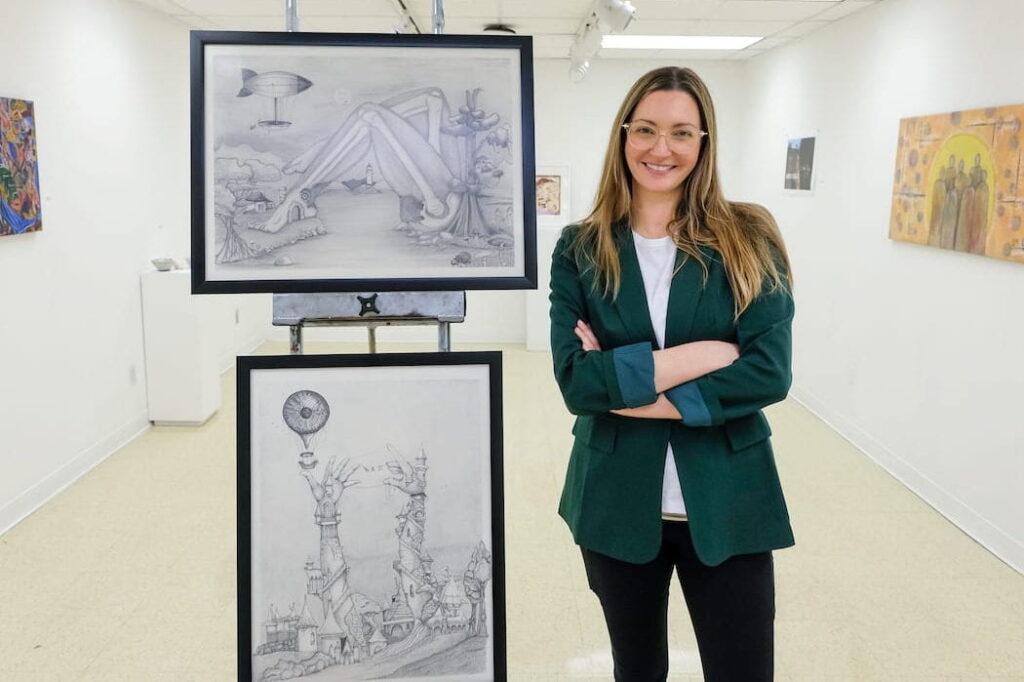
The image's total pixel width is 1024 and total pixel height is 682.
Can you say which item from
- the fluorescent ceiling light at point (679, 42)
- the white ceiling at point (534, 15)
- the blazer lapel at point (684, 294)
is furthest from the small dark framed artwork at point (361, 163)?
the fluorescent ceiling light at point (679, 42)

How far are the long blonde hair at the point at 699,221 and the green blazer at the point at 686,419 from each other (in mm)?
25

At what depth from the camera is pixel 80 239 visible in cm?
410

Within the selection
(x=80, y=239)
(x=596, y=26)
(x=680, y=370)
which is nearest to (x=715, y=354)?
(x=680, y=370)

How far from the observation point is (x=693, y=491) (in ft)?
4.60

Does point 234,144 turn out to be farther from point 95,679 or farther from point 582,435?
point 95,679

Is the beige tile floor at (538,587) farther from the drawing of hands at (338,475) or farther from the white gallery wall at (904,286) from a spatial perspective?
the drawing of hands at (338,475)

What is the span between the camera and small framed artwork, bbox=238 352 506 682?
1.54 metres

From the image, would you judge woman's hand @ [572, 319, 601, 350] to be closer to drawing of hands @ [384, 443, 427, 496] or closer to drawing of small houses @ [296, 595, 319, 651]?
drawing of hands @ [384, 443, 427, 496]

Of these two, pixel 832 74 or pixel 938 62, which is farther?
pixel 832 74

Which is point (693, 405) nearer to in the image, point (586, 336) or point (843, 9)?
point (586, 336)

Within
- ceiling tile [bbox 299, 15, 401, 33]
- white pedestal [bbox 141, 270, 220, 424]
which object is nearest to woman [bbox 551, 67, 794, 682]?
Answer: white pedestal [bbox 141, 270, 220, 424]

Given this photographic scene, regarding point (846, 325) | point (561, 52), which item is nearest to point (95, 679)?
point (846, 325)

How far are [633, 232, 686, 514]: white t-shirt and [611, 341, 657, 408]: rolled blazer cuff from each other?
89 mm

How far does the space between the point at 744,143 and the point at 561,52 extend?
1.73m
